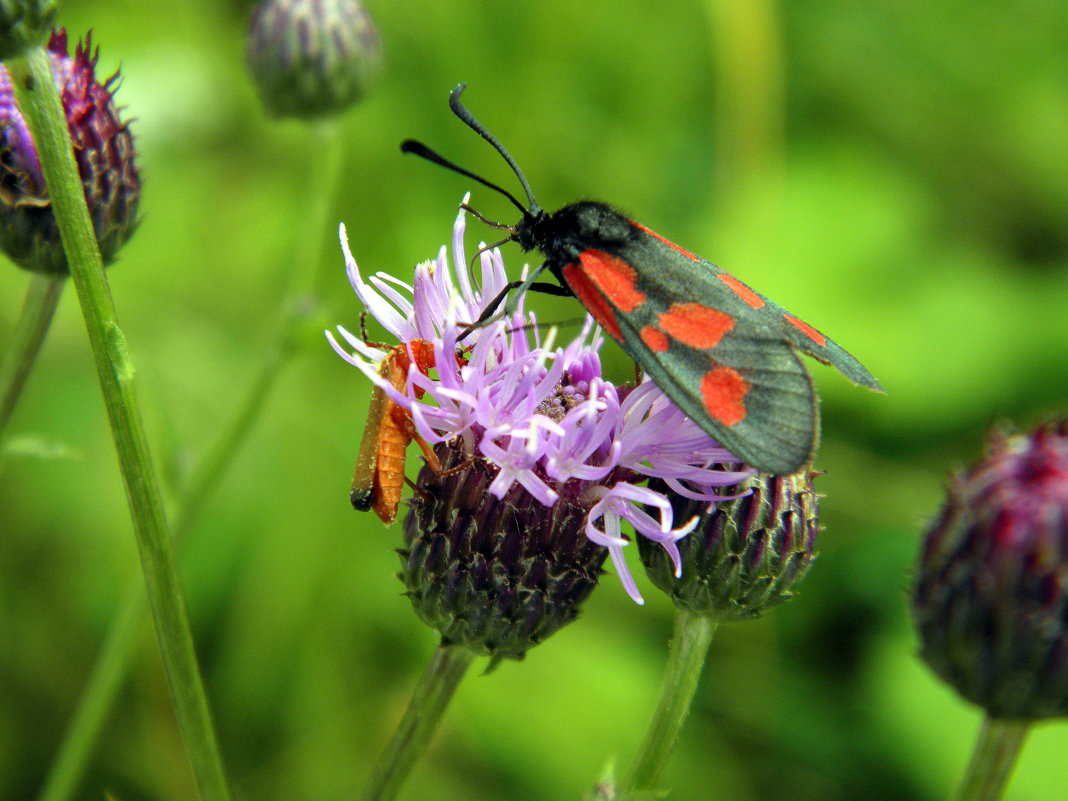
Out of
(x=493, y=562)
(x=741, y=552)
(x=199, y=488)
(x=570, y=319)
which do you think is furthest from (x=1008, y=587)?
(x=199, y=488)

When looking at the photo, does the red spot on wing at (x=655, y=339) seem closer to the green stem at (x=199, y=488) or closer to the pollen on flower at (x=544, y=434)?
the pollen on flower at (x=544, y=434)

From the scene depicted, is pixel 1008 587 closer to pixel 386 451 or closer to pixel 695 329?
pixel 695 329

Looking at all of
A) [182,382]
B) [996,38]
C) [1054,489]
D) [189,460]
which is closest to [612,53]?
[996,38]

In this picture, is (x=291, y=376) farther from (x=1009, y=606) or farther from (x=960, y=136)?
(x=960, y=136)

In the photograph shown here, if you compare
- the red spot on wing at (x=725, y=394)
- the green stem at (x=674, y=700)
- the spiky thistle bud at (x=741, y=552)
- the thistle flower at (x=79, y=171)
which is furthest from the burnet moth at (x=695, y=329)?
the thistle flower at (x=79, y=171)

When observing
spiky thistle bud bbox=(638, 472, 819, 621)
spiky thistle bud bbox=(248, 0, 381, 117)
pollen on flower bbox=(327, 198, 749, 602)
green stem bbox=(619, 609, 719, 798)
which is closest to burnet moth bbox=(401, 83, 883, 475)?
pollen on flower bbox=(327, 198, 749, 602)

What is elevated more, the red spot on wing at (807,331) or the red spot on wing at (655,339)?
the red spot on wing at (807,331)

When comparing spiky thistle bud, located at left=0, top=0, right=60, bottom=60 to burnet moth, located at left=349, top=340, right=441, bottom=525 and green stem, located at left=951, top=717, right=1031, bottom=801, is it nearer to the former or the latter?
burnet moth, located at left=349, top=340, right=441, bottom=525
